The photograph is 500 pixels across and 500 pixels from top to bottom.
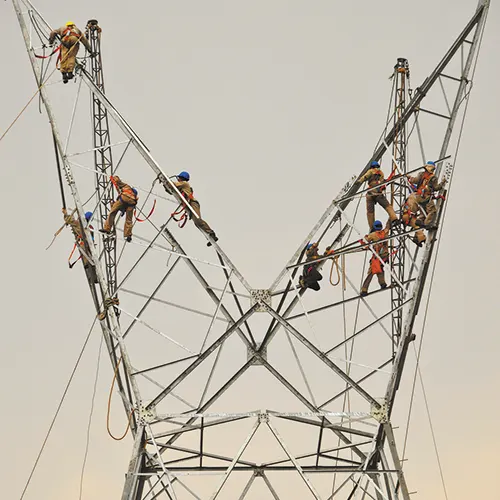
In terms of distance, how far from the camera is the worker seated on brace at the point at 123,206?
2897 cm

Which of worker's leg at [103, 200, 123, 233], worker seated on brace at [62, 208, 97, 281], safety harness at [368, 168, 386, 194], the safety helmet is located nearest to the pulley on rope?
worker seated on brace at [62, 208, 97, 281]

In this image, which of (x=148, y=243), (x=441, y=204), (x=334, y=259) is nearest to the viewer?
(x=441, y=204)

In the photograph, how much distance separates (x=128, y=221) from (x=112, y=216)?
39 centimetres

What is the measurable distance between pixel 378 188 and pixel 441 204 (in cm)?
263

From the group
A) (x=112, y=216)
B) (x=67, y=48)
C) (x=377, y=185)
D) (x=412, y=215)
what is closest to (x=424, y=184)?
(x=412, y=215)

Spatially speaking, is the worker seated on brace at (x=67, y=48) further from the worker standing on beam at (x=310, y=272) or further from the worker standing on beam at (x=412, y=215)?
the worker standing on beam at (x=412, y=215)

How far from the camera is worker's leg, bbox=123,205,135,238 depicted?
2900 cm

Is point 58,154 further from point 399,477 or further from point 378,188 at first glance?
point 399,477

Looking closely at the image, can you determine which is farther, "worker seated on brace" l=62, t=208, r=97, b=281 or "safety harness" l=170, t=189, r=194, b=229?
"worker seated on brace" l=62, t=208, r=97, b=281

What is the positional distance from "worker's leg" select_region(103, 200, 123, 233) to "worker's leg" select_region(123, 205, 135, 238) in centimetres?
23

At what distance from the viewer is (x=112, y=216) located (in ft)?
95.1

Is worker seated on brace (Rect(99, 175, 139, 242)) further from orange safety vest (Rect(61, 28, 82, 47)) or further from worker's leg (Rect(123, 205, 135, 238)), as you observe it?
orange safety vest (Rect(61, 28, 82, 47))

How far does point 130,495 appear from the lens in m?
27.6

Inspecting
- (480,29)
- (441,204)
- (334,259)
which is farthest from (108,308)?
(480,29)
